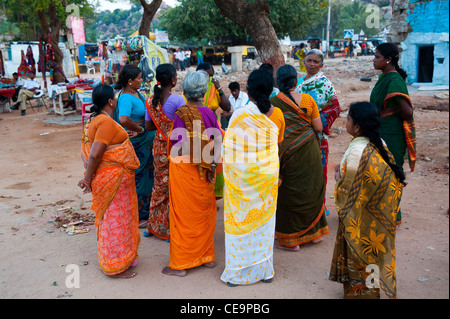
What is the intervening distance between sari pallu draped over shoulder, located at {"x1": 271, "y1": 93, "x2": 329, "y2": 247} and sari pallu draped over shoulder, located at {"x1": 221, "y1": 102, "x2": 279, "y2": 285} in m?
0.52

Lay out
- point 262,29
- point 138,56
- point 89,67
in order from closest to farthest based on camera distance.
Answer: point 262,29 < point 138,56 < point 89,67

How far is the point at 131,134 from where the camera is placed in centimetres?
433

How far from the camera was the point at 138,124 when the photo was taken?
4359 mm

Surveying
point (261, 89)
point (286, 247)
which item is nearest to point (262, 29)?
point (261, 89)

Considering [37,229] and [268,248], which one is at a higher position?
[268,248]

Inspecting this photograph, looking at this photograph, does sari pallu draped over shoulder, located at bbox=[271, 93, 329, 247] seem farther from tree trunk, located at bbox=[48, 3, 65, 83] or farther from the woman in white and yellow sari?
tree trunk, located at bbox=[48, 3, 65, 83]

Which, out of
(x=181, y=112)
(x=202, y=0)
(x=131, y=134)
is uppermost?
(x=202, y=0)

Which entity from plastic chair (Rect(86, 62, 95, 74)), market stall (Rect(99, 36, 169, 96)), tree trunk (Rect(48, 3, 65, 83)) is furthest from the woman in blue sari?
plastic chair (Rect(86, 62, 95, 74))

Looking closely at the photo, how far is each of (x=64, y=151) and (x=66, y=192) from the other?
2.95 metres

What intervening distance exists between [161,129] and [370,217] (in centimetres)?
221

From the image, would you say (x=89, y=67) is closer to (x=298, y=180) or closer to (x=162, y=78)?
(x=162, y=78)

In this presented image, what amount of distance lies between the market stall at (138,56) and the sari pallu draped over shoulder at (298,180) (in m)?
5.77
